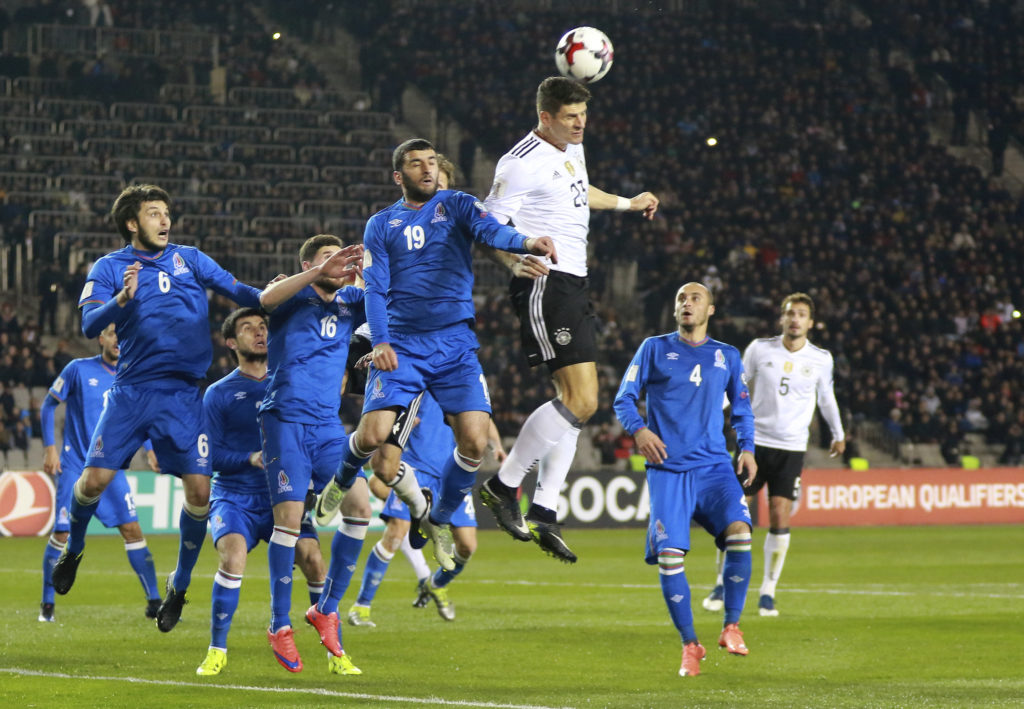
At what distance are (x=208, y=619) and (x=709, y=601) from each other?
4.09m

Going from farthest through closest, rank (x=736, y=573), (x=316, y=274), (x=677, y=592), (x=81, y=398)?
1. (x=81, y=398)
2. (x=736, y=573)
3. (x=677, y=592)
4. (x=316, y=274)

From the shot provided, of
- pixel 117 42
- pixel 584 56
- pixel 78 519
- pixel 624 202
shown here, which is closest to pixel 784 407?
pixel 624 202

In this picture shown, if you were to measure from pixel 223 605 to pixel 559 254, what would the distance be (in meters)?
2.78

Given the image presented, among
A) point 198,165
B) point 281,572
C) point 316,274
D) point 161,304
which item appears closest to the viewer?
point 316,274

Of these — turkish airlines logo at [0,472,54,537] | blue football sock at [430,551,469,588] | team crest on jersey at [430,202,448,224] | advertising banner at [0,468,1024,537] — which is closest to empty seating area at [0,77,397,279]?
turkish airlines logo at [0,472,54,537]

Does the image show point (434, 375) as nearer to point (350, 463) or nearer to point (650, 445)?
point (350, 463)

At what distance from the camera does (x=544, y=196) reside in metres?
7.97

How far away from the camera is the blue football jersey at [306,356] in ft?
28.1

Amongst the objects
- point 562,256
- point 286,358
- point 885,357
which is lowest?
point 885,357

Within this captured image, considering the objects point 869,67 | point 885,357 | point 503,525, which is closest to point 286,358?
point 503,525

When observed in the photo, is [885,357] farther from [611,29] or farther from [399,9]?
[399,9]

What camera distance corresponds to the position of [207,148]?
30734 mm

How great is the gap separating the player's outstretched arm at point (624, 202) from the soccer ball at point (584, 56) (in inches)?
28.7

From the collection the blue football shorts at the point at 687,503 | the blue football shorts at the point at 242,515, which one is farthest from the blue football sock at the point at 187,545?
the blue football shorts at the point at 687,503
